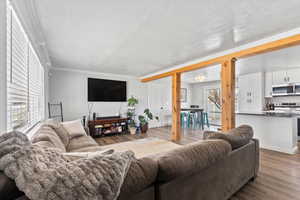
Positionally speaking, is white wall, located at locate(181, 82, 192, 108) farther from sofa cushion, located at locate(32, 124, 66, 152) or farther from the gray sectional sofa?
sofa cushion, located at locate(32, 124, 66, 152)

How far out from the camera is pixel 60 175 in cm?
63

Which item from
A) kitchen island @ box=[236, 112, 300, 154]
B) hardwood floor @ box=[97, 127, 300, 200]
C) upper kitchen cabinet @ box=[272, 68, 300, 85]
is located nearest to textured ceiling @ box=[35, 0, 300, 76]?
kitchen island @ box=[236, 112, 300, 154]

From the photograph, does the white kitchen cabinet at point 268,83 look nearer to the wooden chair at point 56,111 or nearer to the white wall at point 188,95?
the white wall at point 188,95

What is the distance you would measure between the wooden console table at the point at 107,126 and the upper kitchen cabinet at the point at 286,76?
5.49 metres

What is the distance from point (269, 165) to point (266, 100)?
3799 mm

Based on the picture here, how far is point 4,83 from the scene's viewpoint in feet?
3.74

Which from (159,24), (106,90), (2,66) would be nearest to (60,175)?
(2,66)

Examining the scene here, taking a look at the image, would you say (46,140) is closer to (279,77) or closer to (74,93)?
(74,93)

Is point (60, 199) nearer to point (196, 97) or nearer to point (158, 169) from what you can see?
point (158, 169)

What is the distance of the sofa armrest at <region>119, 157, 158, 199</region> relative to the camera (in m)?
0.81

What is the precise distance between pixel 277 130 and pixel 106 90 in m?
5.04

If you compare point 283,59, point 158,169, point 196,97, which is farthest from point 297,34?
point 196,97

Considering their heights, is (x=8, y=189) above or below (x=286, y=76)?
below

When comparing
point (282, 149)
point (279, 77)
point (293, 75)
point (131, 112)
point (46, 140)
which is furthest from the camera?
point (131, 112)
